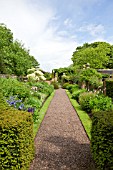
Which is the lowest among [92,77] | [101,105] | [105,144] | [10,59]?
[101,105]

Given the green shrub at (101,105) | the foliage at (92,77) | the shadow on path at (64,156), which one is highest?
the foliage at (92,77)

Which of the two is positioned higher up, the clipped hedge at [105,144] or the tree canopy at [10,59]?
the tree canopy at [10,59]

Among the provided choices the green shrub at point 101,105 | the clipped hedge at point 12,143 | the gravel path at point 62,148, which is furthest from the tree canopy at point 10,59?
the clipped hedge at point 12,143

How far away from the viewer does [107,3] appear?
7574 millimetres

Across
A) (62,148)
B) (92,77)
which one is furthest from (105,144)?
(92,77)

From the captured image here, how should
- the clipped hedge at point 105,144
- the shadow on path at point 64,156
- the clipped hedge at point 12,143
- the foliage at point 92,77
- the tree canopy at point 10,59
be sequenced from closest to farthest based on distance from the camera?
the clipped hedge at point 12,143 < the clipped hedge at point 105,144 < the shadow on path at point 64,156 < the foliage at point 92,77 < the tree canopy at point 10,59

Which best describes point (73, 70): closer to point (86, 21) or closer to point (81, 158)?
point (86, 21)

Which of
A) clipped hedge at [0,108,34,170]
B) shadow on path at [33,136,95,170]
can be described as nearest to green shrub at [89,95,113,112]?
shadow on path at [33,136,95,170]

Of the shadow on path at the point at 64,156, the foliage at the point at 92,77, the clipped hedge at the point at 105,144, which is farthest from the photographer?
the foliage at the point at 92,77

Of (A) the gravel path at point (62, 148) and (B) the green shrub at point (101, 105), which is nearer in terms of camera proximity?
(A) the gravel path at point (62, 148)

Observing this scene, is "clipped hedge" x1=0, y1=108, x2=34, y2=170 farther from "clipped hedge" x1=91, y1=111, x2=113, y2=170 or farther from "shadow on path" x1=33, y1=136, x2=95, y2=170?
"clipped hedge" x1=91, y1=111, x2=113, y2=170

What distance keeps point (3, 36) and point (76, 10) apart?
28.9 metres

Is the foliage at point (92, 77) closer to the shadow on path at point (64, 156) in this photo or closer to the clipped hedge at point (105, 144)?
the shadow on path at point (64, 156)

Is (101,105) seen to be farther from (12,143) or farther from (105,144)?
(12,143)
